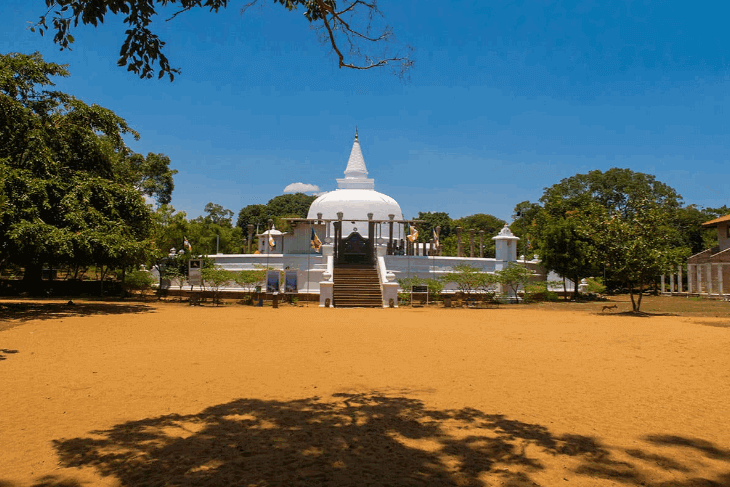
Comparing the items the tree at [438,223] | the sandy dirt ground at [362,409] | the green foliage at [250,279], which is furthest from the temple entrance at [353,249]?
the tree at [438,223]

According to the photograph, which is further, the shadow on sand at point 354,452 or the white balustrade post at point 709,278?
the white balustrade post at point 709,278

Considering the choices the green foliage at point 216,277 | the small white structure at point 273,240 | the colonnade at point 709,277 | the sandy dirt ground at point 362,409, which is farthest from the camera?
the small white structure at point 273,240

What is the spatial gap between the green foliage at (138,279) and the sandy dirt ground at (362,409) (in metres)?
15.8

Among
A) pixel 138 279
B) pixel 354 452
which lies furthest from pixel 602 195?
pixel 354 452

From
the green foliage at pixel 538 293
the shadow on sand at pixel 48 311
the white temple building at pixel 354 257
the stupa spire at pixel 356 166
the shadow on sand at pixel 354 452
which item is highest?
the stupa spire at pixel 356 166

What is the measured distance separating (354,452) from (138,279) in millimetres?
27081

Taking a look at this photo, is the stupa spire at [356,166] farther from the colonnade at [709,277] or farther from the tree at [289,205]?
the tree at [289,205]

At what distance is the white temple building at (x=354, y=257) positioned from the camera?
26.3 m

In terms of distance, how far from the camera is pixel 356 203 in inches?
1503

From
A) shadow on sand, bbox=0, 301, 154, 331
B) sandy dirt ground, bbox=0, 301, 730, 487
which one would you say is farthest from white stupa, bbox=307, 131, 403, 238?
sandy dirt ground, bbox=0, 301, 730, 487

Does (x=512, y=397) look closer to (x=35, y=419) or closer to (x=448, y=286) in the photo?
(x=35, y=419)

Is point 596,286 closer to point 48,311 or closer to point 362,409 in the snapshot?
point 48,311

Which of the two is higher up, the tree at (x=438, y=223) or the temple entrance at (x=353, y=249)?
the tree at (x=438, y=223)

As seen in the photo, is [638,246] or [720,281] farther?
[720,281]
